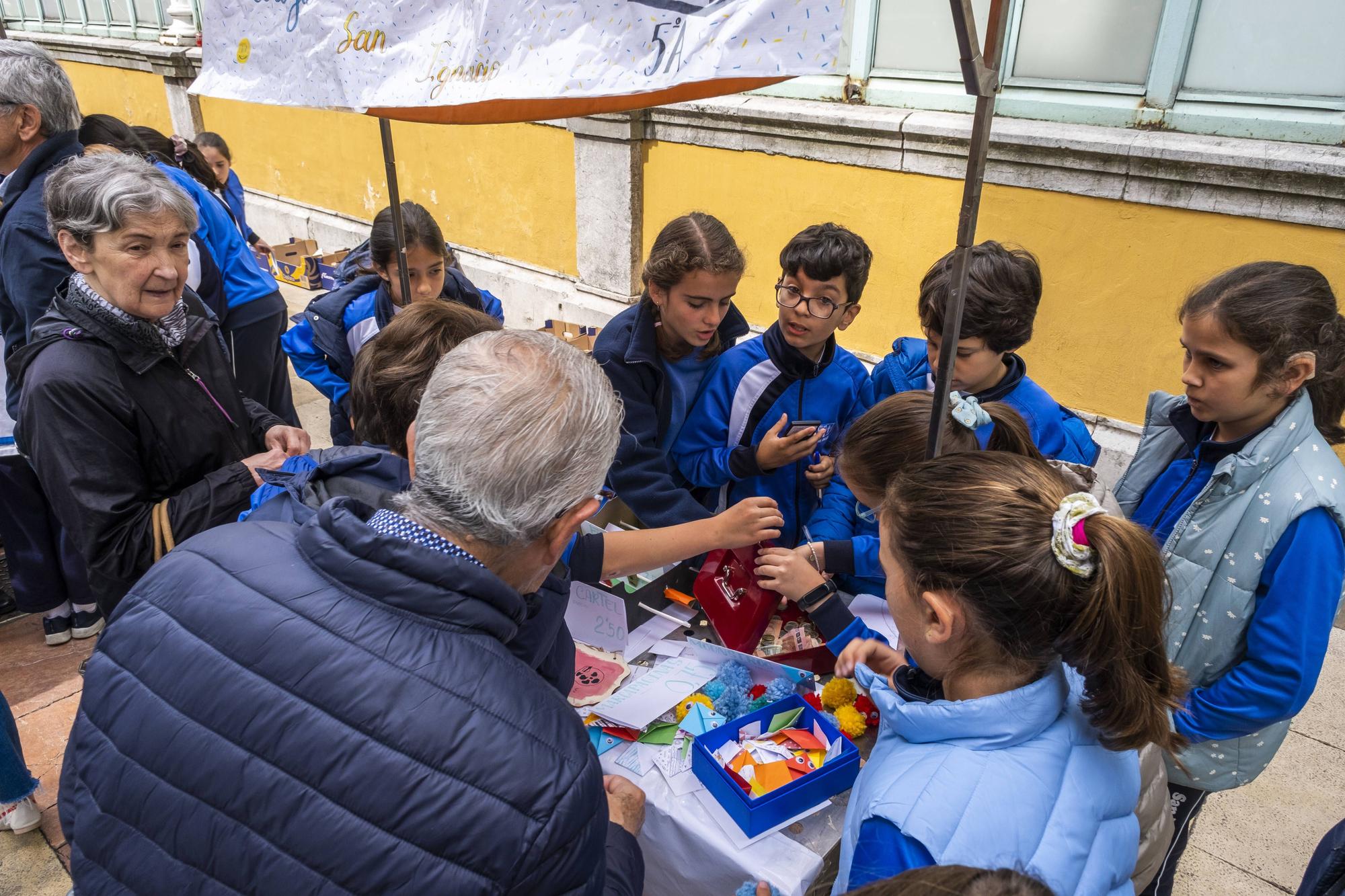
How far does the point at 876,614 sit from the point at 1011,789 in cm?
111

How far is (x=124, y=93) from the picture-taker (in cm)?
1111

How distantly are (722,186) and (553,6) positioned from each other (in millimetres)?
4031

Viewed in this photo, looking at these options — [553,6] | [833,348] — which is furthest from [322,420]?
[553,6]

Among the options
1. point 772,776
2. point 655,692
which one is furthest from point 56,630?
point 772,776

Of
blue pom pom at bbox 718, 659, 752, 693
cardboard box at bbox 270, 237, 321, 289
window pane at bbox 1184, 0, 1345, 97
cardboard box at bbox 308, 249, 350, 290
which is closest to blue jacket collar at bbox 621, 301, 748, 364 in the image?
blue pom pom at bbox 718, 659, 752, 693

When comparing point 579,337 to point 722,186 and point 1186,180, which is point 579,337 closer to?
point 722,186

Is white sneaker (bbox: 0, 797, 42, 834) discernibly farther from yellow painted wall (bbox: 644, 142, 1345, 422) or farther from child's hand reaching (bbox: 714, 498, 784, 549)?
yellow painted wall (bbox: 644, 142, 1345, 422)

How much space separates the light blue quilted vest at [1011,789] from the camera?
44.8 inches

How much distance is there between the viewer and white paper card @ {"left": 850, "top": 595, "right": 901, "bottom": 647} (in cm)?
221

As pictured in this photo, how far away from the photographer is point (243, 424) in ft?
8.40

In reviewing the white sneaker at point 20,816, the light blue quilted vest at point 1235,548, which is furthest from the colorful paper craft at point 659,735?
the white sneaker at point 20,816

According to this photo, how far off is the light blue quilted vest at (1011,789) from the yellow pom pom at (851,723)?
1.51 feet

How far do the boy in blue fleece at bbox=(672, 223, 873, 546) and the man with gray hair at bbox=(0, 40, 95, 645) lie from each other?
2223 millimetres

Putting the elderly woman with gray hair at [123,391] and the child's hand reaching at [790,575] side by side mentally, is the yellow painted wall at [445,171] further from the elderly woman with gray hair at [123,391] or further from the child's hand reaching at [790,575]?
the child's hand reaching at [790,575]
